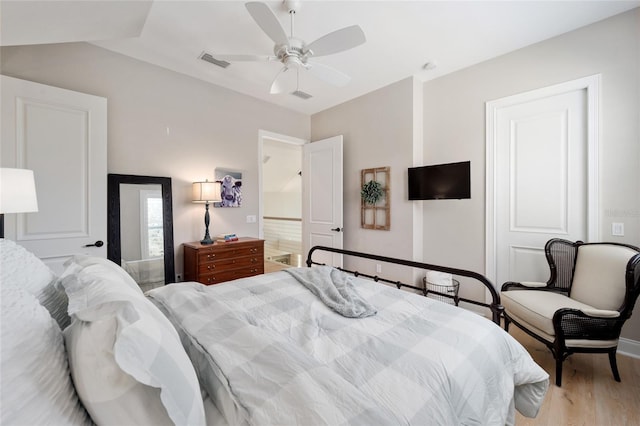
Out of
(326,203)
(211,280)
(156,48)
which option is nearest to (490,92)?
(326,203)

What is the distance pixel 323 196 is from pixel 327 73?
2131mm

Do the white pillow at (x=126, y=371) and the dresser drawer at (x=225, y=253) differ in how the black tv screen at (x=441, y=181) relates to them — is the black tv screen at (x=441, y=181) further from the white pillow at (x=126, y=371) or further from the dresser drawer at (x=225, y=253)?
the white pillow at (x=126, y=371)

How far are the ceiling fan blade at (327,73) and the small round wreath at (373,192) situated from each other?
1.60m

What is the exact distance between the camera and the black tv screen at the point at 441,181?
2.89m

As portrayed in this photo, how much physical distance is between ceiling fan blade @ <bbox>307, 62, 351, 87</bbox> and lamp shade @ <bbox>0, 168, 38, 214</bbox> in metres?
2.09

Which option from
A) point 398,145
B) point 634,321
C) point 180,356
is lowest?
point 634,321

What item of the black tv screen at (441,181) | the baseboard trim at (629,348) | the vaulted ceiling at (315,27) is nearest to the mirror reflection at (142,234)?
the vaulted ceiling at (315,27)

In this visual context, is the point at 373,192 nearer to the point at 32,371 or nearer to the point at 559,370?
the point at 559,370

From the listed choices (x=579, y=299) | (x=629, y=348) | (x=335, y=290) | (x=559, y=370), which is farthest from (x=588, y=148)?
(x=335, y=290)

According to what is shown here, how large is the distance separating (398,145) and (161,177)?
295 cm

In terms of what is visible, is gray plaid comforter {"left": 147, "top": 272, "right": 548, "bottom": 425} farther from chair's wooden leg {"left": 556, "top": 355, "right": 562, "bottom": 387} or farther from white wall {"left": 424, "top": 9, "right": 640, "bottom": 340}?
white wall {"left": 424, "top": 9, "right": 640, "bottom": 340}

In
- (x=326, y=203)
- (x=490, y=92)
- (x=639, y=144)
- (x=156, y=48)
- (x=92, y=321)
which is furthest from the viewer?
(x=326, y=203)

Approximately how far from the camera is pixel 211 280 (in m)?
3.00

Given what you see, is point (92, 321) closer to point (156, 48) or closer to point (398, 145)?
point (156, 48)
